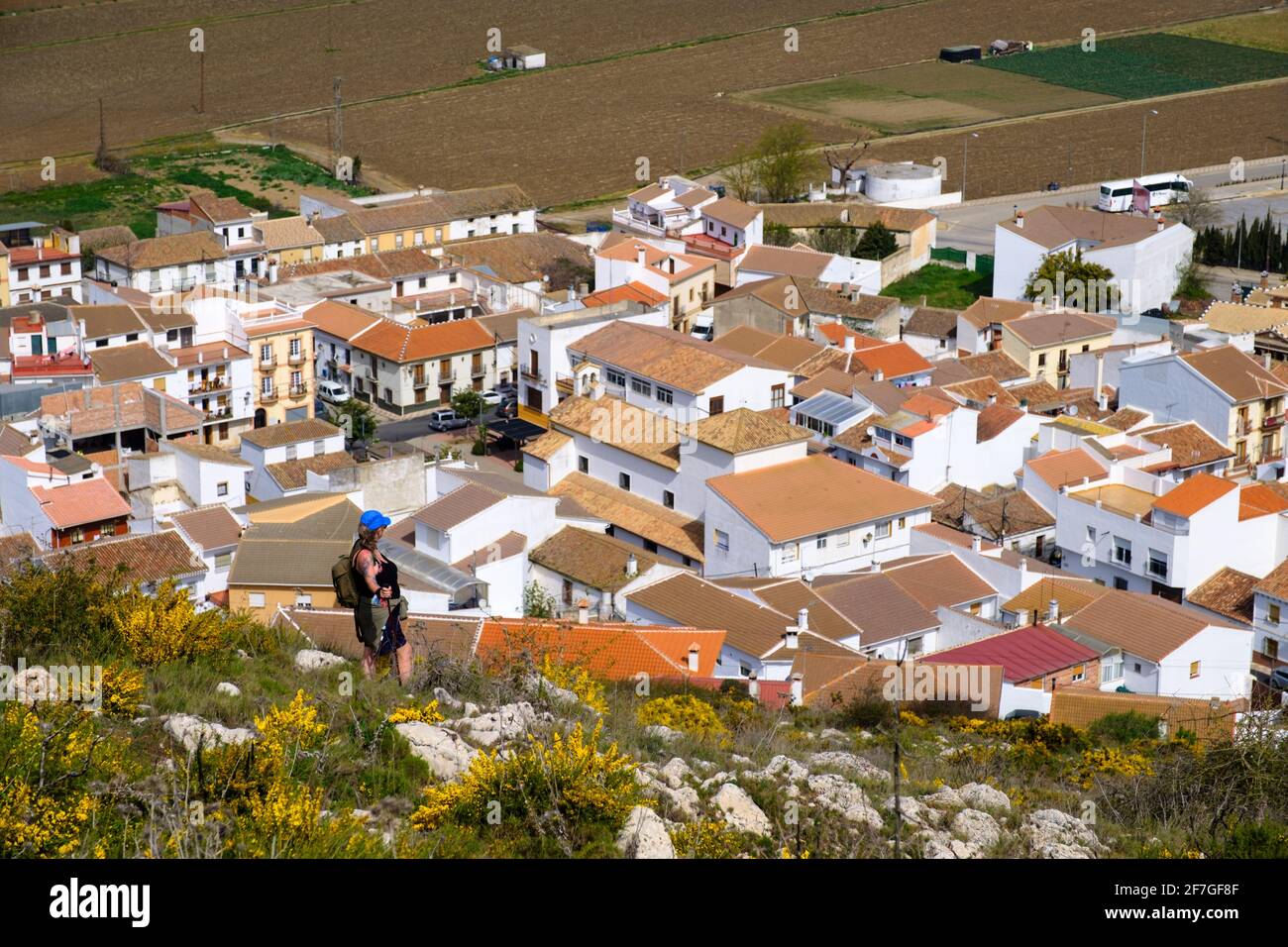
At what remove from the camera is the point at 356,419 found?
3866 centimetres

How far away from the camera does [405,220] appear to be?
52.0m

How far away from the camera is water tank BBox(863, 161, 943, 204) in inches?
2274

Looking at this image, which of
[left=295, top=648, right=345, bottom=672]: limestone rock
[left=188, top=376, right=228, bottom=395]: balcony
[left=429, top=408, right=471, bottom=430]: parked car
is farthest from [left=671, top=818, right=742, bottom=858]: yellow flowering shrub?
[left=429, top=408, right=471, bottom=430]: parked car

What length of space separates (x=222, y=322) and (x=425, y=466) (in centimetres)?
1108

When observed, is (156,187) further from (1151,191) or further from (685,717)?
(685,717)

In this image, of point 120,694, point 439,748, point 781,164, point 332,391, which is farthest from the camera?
point 781,164

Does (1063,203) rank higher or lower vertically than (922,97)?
lower

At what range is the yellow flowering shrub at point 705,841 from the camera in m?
9.03

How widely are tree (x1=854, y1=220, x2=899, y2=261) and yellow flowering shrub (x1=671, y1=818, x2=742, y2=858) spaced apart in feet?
140

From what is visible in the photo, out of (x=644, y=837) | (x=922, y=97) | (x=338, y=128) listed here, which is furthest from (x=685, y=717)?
(x=922, y=97)

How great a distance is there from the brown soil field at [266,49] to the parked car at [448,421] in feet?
108

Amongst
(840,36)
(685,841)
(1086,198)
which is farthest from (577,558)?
→ (840,36)

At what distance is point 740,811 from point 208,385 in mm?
29831

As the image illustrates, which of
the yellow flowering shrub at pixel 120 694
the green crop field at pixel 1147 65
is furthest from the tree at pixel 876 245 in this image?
the yellow flowering shrub at pixel 120 694
